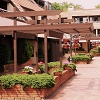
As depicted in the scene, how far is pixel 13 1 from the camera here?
1174 inches

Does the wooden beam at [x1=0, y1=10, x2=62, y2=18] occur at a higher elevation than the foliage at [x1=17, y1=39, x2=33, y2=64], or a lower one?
higher

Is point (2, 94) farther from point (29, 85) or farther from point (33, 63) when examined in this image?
point (33, 63)

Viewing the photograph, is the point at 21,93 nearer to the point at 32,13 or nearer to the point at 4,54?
Answer: the point at 32,13

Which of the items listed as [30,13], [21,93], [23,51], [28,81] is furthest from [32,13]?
[23,51]

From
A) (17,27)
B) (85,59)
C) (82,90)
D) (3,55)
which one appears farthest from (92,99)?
(85,59)

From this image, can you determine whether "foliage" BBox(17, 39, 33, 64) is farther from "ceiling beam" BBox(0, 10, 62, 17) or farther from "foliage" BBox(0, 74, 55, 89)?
"foliage" BBox(0, 74, 55, 89)

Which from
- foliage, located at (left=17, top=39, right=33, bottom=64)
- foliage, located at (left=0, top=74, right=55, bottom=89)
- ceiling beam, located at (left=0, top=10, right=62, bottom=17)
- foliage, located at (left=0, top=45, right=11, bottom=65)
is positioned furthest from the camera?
foliage, located at (left=17, top=39, right=33, bottom=64)

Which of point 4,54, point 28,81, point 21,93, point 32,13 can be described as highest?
point 32,13

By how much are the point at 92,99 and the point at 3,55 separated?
40.5 feet

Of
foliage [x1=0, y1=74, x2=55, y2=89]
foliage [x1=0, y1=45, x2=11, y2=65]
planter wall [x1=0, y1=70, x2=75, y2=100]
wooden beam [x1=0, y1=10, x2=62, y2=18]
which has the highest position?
wooden beam [x1=0, y1=10, x2=62, y2=18]

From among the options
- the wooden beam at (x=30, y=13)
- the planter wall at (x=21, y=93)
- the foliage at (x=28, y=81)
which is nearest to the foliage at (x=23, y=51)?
the wooden beam at (x=30, y=13)

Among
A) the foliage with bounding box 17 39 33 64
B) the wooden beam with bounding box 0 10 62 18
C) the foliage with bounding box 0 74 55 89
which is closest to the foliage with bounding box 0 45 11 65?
the foliage with bounding box 17 39 33 64

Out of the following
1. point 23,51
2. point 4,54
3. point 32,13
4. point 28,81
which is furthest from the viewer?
point 23,51

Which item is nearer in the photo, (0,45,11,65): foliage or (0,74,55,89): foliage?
(0,74,55,89): foliage
